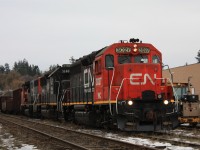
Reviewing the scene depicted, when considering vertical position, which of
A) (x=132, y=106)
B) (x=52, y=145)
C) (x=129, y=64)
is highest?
(x=129, y=64)

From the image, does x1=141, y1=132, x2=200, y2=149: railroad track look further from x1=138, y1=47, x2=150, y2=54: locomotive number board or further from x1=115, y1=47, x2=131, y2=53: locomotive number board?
x1=115, y1=47, x2=131, y2=53: locomotive number board

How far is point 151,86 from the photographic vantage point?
617 inches

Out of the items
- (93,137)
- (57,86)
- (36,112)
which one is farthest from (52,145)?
(36,112)

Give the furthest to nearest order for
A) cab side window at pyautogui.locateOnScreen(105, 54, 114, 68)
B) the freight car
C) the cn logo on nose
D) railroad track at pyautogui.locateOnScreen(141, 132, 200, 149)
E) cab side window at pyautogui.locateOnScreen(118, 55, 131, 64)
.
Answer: cab side window at pyautogui.locateOnScreen(118, 55, 131, 64) < cab side window at pyautogui.locateOnScreen(105, 54, 114, 68) < the cn logo on nose < the freight car < railroad track at pyautogui.locateOnScreen(141, 132, 200, 149)

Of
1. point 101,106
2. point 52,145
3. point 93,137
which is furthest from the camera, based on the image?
point 101,106

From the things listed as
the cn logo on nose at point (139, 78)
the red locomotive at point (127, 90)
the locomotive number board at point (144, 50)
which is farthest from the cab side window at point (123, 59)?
the cn logo on nose at point (139, 78)

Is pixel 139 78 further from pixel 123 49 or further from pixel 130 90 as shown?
pixel 123 49

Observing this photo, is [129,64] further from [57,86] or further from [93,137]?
[57,86]

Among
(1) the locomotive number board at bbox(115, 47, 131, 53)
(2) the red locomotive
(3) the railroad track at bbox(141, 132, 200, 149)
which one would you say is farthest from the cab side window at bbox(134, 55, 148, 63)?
(3) the railroad track at bbox(141, 132, 200, 149)

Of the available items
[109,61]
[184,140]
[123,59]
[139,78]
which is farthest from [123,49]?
[184,140]

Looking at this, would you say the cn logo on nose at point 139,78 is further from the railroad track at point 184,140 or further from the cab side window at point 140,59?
the railroad track at point 184,140

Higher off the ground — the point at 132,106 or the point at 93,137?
the point at 132,106

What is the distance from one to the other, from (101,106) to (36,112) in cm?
1822

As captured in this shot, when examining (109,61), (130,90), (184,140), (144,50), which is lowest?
(184,140)
